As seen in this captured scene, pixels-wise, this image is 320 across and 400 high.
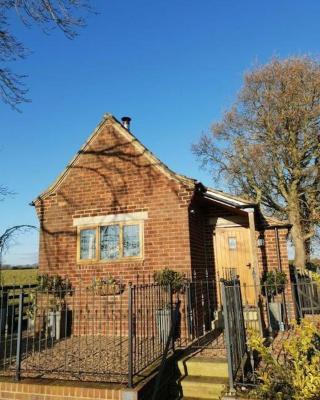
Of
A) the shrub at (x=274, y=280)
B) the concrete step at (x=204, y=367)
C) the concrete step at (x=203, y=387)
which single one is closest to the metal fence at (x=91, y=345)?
the concrete step at (x=204, y=367)

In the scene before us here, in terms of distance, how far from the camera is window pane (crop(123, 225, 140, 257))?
33.4 ft

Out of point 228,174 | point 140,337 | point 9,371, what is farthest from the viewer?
point 228,174

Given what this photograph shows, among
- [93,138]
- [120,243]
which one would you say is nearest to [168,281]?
[120,243]

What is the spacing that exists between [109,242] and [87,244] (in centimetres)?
76

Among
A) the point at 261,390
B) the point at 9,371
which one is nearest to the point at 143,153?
the point at 9,371

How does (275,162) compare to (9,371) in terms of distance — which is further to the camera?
(275,162)

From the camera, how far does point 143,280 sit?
9.84 meters

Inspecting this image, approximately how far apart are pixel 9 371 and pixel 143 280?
4.20 m

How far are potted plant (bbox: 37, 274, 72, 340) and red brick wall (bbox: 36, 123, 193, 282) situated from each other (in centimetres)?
47

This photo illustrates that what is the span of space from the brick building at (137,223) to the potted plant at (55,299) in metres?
0.41

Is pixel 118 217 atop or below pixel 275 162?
below

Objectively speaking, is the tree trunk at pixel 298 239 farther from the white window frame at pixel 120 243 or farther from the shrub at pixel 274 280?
the white window frame at pixel 120 243

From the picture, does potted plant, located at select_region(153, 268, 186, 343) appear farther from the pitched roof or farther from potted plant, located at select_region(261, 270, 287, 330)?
the pitched roof

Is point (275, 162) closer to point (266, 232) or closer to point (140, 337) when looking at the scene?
point (266, 232)
